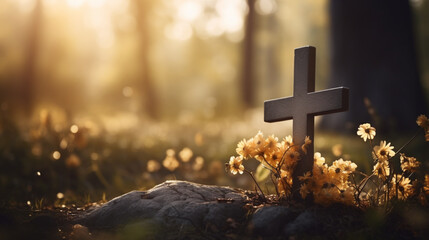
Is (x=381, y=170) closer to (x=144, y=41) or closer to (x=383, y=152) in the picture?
(x=383, y=152)

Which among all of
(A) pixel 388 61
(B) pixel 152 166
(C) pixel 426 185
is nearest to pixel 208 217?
(C) pixel 426 185

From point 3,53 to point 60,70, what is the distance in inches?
120

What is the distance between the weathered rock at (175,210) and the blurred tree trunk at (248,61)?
1543cm

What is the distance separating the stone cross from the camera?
3365 millimetres

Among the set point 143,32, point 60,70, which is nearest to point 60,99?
point 60,70

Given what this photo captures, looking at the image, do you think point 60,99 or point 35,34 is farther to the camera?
point 60,99

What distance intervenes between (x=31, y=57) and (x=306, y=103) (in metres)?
19.8

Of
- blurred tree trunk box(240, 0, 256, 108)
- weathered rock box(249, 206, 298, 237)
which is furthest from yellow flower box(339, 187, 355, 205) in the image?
blurred tree trunk box(240, 0, 256, 108)

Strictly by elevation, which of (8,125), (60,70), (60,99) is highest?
(60,70)

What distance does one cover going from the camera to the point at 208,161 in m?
7.71

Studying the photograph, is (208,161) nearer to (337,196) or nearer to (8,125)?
(8,125)

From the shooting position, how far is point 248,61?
789 inches

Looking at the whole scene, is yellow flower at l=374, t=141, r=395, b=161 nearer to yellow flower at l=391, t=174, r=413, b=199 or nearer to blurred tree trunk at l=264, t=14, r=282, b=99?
yellow flower at l=391, t=174, r=413, b=199

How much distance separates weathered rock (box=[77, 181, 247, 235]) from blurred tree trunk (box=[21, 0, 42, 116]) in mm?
17807
